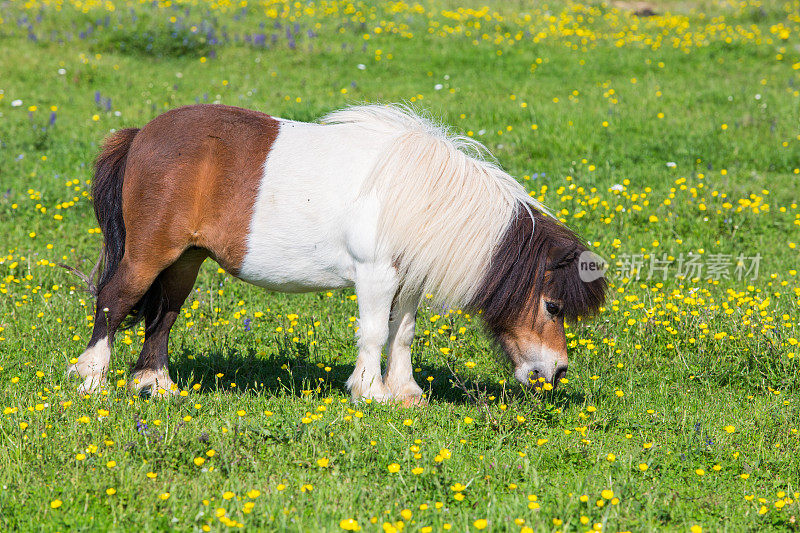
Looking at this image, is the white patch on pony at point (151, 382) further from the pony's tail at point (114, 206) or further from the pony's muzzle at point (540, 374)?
the pony's muzzle at point (540, 374)

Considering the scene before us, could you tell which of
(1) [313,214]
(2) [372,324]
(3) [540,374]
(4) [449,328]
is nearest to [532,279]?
(3) [540,374]

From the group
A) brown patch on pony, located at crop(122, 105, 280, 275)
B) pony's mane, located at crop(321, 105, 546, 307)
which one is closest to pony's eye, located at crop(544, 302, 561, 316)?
pony's mane, located at crop(321, 105, 546, 307)

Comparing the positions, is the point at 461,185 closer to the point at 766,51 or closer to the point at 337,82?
the point at 337,82

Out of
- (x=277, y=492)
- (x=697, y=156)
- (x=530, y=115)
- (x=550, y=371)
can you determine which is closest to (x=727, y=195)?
(x=697, y=156)

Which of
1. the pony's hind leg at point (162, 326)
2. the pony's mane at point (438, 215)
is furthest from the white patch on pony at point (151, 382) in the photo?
the pony's mane at point (438, 215)

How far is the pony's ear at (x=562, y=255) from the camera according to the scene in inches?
177

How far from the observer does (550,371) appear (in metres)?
4.64

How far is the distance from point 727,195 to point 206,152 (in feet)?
19.0

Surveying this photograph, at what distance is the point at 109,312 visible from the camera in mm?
4961

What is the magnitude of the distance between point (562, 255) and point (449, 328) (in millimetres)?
1854

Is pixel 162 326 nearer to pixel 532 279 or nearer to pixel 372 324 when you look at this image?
pixel 372 324

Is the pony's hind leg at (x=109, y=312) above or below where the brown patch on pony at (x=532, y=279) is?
below

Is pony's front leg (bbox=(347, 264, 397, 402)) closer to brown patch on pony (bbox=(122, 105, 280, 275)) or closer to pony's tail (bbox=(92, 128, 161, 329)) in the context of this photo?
brown patch on pony (bbox=(122, 105, 280, 275))

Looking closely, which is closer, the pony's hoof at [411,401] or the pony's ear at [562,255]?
the pony's ear at [562,255]
